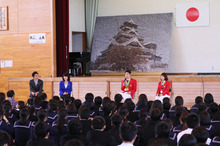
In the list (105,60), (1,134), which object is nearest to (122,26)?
(105,60)

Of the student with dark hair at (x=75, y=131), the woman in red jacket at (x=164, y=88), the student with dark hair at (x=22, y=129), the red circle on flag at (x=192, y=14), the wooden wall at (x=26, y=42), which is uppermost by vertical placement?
the red circle on flag at (x=192, y=14)

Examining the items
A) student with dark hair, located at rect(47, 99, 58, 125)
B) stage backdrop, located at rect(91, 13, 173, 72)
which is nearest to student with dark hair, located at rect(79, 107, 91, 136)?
student with dark hair, located at rect(47, 99, 58, 125)

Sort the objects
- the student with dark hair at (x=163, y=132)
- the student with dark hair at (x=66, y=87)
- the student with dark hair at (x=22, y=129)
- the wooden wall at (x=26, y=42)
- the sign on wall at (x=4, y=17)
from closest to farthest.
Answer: the student with dark hair at (x=163, y=132) < the student with dark hair at (x=22, y=129) < the student with dark hair at (x=66, y=87) < the wooden wall at (x=26, y=42) < the sign on wall at (x=4, y=17)

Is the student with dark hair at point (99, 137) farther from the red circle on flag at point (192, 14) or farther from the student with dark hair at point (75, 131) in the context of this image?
the red circle on flag at point (192, 14)

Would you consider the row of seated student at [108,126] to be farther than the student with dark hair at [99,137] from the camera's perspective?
No

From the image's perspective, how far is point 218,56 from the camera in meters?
12.8

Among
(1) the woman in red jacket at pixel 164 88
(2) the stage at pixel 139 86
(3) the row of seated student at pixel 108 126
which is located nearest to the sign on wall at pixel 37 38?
(2) the stage at pixel 139 86

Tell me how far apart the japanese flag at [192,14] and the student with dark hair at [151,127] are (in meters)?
9.53

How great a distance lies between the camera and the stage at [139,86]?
30.1 ft

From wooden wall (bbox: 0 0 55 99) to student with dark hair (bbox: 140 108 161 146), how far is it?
6794 millimetres

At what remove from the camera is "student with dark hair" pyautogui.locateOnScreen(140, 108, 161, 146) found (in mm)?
4215

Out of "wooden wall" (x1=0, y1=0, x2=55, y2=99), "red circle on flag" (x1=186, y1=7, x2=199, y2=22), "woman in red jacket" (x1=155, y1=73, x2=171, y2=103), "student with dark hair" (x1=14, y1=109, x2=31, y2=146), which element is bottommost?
"student with dark hair" (x1=14, y1=109, x2=31, y2=146)

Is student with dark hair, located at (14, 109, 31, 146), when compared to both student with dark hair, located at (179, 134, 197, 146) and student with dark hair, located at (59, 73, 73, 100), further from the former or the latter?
student with dark hair, located at (59, 73, 73, 100)

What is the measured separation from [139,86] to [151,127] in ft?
17.8
